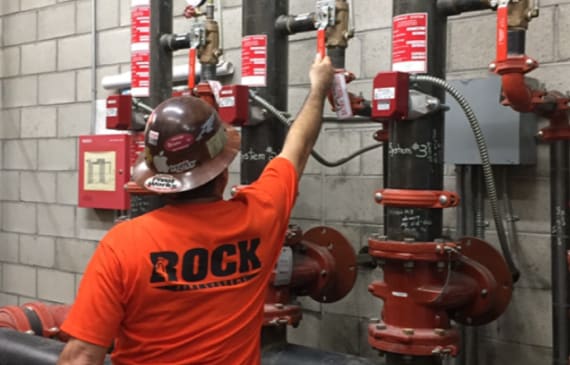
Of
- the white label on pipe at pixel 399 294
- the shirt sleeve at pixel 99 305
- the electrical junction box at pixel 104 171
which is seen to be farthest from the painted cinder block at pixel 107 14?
the shirt sleeve at pixel 99 305

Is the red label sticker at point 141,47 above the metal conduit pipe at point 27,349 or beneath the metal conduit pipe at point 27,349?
above

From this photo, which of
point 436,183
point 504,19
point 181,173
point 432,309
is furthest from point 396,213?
point 181,173

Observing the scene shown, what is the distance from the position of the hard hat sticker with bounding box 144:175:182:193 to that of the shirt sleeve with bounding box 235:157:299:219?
148 mm

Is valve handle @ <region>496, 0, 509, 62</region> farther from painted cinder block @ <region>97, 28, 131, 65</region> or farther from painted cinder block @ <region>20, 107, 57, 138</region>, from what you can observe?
painted cinder block @ <region>20, 107, 57, 138</region>

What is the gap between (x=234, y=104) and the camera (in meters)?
1.73

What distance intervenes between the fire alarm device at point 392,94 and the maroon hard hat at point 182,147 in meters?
0.45

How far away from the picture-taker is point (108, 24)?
9.10 ft

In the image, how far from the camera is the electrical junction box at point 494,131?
5.49 ft

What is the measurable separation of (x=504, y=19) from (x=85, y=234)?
2015mm

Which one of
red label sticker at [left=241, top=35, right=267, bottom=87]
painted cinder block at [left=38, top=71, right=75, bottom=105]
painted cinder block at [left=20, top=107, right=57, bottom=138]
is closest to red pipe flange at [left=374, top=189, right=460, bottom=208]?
red label sticker at [left=241, top=35, right=267, bottom=87]

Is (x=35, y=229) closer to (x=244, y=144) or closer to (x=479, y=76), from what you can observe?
(x=244, y=144)

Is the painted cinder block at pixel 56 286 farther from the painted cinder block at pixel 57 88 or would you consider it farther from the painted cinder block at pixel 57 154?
the painted cinder block at pixel 57 88

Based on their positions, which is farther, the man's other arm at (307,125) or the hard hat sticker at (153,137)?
the man's other arm at (307,125)

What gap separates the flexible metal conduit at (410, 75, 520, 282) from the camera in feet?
4.72
